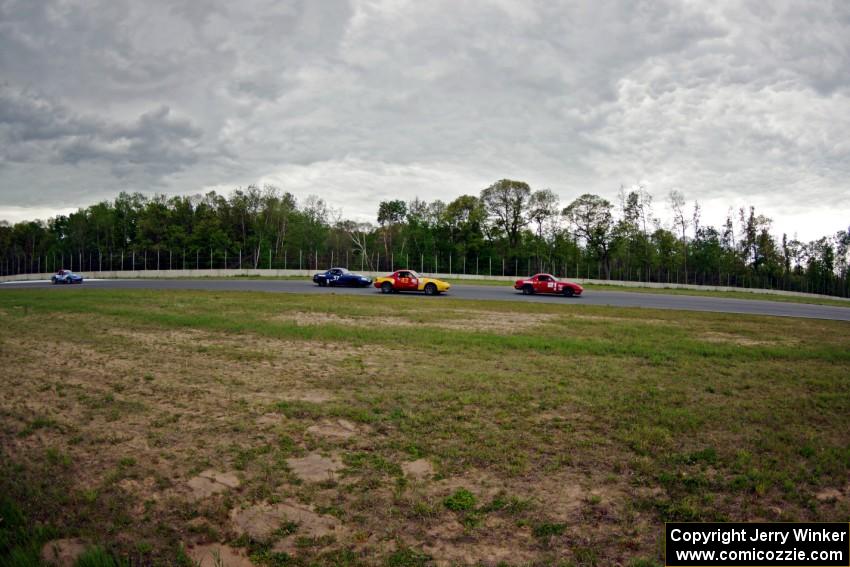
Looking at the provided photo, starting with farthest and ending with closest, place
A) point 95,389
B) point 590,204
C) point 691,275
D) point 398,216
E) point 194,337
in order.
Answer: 1. point 398,216
2. point 590,204
3. point 691,275
4. point 194,337
5. point 95,389

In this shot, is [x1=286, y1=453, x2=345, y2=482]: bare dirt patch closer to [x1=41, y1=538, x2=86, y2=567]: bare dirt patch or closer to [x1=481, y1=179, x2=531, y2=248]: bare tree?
[x1=41, y1=538, x2=86, y2=567]: bare dirt patch

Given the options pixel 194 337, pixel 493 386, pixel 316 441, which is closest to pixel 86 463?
pixel 316 441

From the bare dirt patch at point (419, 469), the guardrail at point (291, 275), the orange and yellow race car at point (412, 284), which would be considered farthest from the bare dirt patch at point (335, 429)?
the guardrail at point (291, 275)

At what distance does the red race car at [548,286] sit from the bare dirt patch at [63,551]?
85.5 ft

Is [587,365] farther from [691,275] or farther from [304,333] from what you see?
[691,275]

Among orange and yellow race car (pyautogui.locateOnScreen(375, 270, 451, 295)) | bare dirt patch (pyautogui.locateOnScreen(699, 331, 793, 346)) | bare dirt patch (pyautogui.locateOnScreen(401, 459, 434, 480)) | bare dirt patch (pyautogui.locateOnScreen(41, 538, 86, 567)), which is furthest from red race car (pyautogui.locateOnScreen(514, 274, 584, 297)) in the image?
bare dirt patch (pyautogui.locateOnScreen(41, 538, 86, 567))

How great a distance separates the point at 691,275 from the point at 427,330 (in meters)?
48.7

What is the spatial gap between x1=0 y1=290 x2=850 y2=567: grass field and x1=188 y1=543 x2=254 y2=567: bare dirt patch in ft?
0.07

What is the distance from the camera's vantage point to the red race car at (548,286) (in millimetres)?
27203

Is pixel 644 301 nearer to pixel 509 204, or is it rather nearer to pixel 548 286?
pixel 548 286

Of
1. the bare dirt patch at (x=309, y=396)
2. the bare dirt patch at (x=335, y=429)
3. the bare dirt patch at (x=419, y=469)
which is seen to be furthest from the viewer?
the bare dirt patch at (x=309, y=396)

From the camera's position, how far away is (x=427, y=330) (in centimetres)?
1224

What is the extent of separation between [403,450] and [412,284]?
71.7 ft

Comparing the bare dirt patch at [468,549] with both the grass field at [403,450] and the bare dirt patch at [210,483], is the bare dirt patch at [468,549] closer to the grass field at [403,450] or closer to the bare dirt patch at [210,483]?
the grass field at [403,450]
